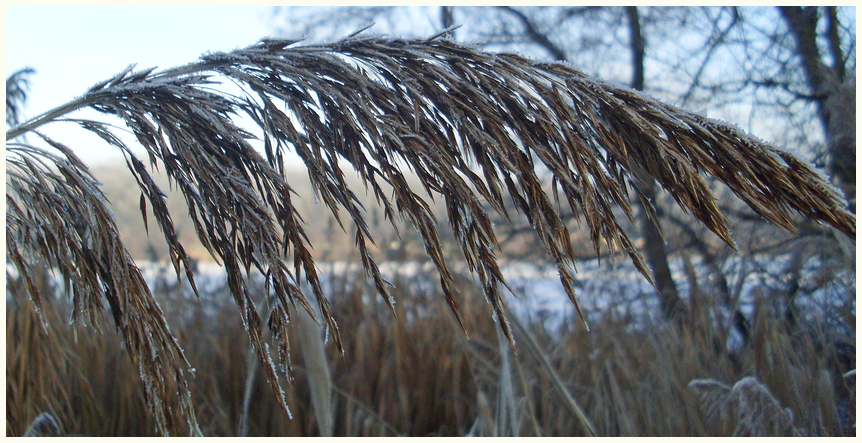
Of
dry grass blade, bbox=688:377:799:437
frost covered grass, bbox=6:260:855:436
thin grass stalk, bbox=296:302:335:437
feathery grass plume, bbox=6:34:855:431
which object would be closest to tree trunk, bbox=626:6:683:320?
frost covered grass, bbox=6:260:855:436

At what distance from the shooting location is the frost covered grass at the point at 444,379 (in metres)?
1.48

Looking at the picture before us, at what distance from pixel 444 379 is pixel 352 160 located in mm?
1721

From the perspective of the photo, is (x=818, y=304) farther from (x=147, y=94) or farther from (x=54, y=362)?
(x=54, y=362)

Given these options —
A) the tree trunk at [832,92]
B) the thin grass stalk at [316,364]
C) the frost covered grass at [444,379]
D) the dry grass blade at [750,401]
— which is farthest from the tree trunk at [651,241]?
the thin grass stalk at [316,364]

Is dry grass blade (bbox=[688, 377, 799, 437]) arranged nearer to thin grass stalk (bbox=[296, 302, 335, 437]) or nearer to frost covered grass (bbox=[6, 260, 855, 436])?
frost covered grass (bbox=[6, 260, 855, 436])

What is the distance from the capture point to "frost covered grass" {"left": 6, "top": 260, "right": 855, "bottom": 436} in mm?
1480

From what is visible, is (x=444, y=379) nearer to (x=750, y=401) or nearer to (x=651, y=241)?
(x=750, y=401)

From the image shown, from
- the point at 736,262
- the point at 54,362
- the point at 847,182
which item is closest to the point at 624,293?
the point at 736,262

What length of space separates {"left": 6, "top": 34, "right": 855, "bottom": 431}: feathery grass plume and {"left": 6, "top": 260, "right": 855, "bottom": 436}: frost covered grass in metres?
0.49

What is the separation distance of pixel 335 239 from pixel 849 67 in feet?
9.07

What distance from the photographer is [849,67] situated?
2355mm

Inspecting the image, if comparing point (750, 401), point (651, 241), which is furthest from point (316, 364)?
point (651, 241)

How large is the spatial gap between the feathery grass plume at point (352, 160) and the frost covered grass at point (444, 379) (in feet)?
1.60

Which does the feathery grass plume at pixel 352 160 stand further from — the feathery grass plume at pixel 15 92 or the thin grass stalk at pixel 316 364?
the feathery grass plume at pixel 15 92
